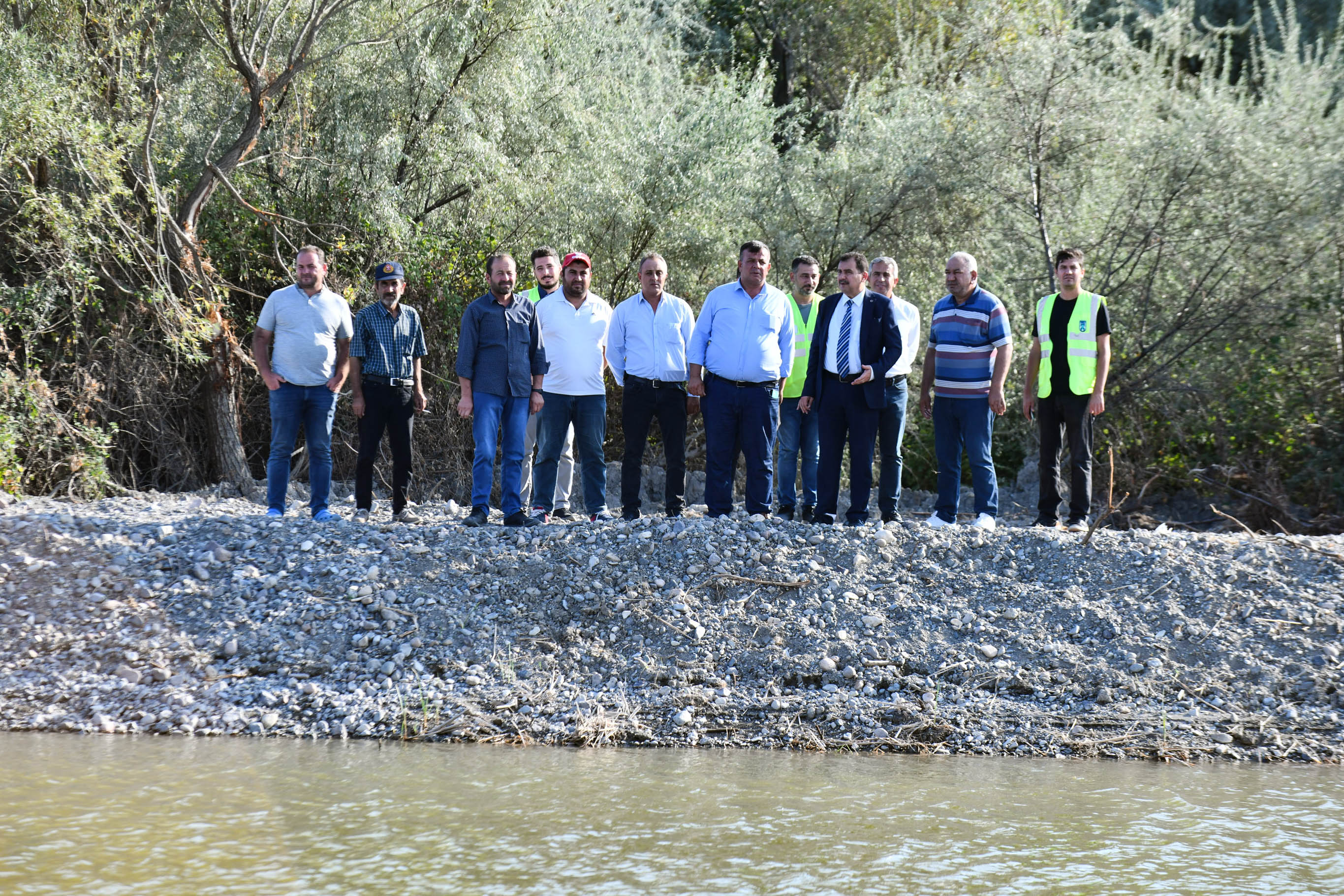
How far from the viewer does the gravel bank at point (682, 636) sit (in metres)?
5.91

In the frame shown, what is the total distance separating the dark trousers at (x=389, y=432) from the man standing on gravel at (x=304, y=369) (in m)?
0.24

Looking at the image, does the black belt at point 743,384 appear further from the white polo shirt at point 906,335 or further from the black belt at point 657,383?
the white polo shirt at point 906,335

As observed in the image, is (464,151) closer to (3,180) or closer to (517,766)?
(3,180)

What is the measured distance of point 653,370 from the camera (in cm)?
800

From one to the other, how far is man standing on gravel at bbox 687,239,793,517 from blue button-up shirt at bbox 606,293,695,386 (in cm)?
16

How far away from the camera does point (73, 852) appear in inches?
158

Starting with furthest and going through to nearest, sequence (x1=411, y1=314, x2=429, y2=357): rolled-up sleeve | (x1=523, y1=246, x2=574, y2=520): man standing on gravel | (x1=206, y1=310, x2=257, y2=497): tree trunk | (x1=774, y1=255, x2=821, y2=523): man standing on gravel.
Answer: (x1=206, y1=310, x2=257, y2=497): tree trunk < (x1=774, y1=255, x2=821, y2=523): man standing on gravel < (x1=523, y1=246, x2=574, y2=520): man standing on gravel < (x1=411, y1=314, x2=429, y2=357): rolled-up sleeve

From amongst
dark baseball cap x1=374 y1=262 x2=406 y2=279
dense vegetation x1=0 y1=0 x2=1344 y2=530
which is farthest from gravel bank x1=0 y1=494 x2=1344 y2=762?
dense vegetation x1=0 y1=0 x2=1344 y2=530

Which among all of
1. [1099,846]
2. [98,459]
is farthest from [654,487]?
[1099,846]

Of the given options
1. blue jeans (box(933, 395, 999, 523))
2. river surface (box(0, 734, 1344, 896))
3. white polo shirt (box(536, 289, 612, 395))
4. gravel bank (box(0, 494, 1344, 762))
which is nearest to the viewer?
river surface (box(0, 734, 1344, 896))

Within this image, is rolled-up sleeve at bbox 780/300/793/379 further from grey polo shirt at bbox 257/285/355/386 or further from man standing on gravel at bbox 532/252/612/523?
grey polo shirt at bbox 257/285/355/386

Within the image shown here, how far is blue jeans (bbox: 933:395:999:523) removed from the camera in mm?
8148

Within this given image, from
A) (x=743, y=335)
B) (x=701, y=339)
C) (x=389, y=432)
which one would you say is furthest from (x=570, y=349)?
(x=389, y=432)

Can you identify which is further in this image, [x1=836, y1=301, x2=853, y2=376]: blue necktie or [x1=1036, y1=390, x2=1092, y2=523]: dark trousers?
[x1=1036, y1=390, x2=1092, y2=523]: dark trousers
